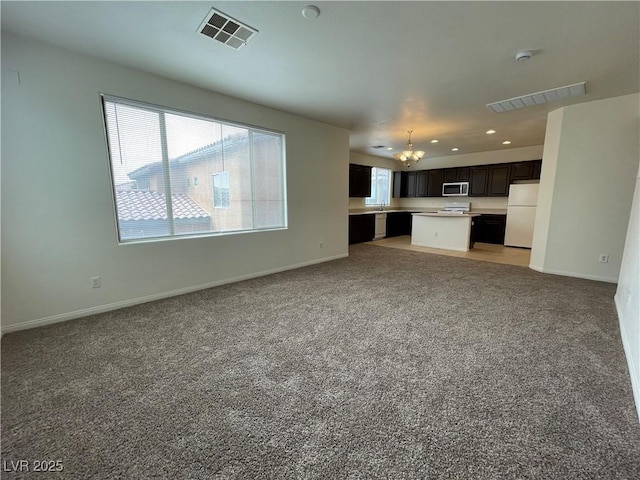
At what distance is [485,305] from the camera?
10.3 feet

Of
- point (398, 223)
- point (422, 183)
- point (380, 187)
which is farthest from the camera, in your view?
point (380, 187)

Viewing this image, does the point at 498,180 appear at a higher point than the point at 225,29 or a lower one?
lower

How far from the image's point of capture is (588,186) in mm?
4023

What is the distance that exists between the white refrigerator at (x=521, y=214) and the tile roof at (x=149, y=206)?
7.28m

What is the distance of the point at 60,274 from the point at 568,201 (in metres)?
6.96

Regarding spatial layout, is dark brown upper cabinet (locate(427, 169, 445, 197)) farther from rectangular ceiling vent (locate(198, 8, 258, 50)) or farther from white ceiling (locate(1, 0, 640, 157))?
rectangular ceiling vent (locate(198, 8, 258, 50))

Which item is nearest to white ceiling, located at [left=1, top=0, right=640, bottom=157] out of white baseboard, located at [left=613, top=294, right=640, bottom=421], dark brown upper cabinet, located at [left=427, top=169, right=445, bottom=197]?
white baseboard, located at [left=613, top=294, right=640, bottom=421]

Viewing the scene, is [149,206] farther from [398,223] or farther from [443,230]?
[398,223]

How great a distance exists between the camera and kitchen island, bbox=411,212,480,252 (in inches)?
249

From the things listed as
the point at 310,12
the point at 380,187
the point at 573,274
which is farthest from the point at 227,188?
the point at 380,187

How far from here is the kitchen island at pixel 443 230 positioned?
20.7 feet

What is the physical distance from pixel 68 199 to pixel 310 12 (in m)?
2.95

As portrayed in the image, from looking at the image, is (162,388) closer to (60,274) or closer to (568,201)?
(60,274)

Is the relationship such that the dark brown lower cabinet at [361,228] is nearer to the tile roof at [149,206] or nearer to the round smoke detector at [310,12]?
the tile roof at [149,206]
